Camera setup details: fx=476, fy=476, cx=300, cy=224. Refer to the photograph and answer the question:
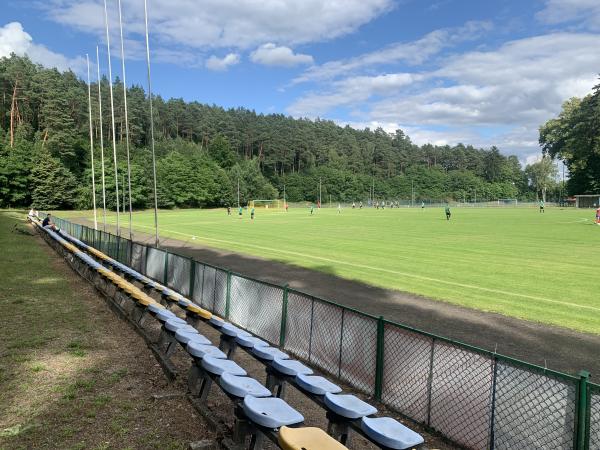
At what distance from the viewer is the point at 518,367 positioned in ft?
14.6

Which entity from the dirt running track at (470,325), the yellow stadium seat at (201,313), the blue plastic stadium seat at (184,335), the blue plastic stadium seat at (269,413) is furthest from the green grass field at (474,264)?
the blue plastic stadium seat at (269,413)

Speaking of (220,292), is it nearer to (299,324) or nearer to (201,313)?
(299,324)

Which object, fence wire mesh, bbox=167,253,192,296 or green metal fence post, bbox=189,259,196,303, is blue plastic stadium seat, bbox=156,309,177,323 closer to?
green metal fence post, bbox=189,259,196,303

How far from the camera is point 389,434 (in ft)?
11.4

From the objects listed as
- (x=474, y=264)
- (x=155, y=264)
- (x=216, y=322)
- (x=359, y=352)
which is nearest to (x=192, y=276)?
(x=155, y=264)

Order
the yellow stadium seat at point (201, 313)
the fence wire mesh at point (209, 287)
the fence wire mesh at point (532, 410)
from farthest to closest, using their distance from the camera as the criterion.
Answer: the fence wire mesh at point (209, 287) < the yellow stadium seat at point (201, 313) < the fence wire mesh at point (532, 410)

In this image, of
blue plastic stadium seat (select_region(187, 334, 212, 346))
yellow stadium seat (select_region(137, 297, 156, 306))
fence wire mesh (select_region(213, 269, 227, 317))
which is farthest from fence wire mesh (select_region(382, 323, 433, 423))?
fence wire mesh (select_region(213, 269, 227, 317))

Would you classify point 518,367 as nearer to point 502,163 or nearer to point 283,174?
point 283,174

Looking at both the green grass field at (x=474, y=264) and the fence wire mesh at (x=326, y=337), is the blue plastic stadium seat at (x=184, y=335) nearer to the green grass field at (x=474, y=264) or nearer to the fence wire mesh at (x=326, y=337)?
the fence wire mesh at (x=326, y=337)

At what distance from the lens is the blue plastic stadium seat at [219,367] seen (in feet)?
15.5

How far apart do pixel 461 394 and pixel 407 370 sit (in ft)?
2.45

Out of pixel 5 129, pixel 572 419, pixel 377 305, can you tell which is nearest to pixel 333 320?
pixel 572 419

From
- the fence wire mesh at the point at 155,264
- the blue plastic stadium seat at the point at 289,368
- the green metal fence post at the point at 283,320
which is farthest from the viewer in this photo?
the fence wire mesh at the point at 155,264

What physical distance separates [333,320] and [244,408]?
3152 millimetres
